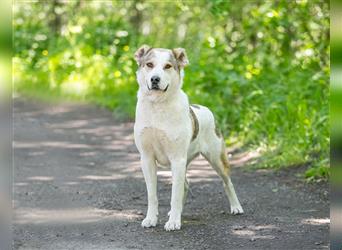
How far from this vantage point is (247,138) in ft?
29.2

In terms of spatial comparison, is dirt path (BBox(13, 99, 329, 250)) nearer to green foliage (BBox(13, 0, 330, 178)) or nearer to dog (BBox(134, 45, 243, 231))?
dog (BBox(134, 45, 243, 231))

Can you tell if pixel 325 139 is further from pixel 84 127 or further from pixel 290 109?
pixel 84 127

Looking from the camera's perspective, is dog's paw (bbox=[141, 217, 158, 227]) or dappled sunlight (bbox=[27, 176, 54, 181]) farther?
dappled sunlight (bbox=[27, 176, 54, 181])

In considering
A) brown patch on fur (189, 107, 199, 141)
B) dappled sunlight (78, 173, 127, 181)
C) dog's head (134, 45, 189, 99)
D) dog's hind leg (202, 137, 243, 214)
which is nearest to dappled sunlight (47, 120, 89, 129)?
dappled sunlight (78, 173, 127, 181)

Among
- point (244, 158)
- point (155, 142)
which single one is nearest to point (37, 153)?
point (244, 158)

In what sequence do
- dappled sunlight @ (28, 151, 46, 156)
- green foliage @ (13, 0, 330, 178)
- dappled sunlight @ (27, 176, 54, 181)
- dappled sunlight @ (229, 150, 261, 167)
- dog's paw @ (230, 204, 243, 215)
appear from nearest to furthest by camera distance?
dog's paw @ (230, 204, 243, 215) → dappled sunlight @ (27, 176, 54, 181) → dappled sunlight @ (229, 150, 261, 167) → green foliage @ (13, 0, 330, 178) → dappled sunlight @ (28, 151, 46, 156)

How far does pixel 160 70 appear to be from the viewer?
16.3 feet

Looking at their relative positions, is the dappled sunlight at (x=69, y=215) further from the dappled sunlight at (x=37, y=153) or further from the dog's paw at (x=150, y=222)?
the dappled sunlight at (x=37, y=153)

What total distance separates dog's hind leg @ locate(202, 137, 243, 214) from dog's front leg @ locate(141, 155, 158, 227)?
0.58 m

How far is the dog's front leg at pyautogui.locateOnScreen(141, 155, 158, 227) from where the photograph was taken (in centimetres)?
523

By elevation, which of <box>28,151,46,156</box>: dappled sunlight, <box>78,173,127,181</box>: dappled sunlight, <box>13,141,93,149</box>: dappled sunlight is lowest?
<box>78,173,127,181</box>: dappled sunlight

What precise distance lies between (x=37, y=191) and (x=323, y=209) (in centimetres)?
279

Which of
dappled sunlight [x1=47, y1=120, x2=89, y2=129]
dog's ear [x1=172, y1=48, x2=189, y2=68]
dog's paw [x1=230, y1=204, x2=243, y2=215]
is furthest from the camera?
dappled sunlight [x1=47, y1=120, x2=89, y2=129]

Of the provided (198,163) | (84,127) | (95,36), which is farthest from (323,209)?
(95,36)
